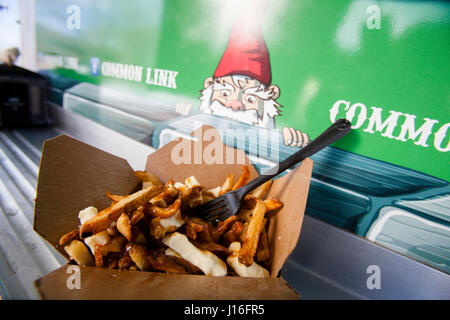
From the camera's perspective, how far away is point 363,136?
3.36ft

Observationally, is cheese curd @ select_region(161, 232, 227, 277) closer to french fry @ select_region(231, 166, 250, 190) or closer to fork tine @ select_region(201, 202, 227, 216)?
fork tine @ select_region(201, 202, 227, 216)

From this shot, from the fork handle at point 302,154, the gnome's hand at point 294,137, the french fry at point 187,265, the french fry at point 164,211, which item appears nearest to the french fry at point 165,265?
the french fry at point 187,265

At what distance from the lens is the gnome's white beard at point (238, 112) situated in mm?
1251

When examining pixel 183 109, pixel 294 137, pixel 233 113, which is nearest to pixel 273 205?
pixel 294 137

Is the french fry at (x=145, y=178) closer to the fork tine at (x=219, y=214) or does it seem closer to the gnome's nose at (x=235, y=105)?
the fork tine at (x=219, y=214)

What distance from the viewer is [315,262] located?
1.16m

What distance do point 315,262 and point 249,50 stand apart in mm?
1138

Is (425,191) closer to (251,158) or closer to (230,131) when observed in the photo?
(251,158)

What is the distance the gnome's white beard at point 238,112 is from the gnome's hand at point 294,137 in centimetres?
9

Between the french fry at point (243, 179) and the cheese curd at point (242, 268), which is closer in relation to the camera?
the cheese curd at point (242, 268)

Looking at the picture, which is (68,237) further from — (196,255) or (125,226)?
(196,255)

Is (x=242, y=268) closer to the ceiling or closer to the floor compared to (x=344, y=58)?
closer to the floor

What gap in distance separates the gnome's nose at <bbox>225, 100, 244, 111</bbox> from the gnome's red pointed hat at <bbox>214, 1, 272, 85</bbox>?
0.16 m
